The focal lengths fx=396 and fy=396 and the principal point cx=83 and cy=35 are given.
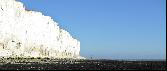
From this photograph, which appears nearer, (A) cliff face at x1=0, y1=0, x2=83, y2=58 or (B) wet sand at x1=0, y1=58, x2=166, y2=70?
(B) wet sand at x1=0, y1=58, x2=166, y2=70

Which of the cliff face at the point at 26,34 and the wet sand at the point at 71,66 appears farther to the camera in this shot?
the cliff face at the point at 26,34

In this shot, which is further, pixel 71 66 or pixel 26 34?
pixel 26 34

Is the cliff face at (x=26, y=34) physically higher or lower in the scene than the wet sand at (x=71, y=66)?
higher

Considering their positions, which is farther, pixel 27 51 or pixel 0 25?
pixel 27 51

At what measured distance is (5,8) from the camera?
10688 centimetres

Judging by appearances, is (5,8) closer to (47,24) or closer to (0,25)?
(0,25)

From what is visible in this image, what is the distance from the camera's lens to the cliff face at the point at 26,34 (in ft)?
347

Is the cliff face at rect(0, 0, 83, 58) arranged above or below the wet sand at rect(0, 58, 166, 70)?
above

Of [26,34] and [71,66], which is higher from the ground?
[26,34]

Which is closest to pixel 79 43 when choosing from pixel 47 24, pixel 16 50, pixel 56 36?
pixel 56 36

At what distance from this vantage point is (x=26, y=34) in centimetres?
11762

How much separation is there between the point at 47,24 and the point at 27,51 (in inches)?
762

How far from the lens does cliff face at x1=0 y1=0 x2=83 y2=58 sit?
10569 centimetres

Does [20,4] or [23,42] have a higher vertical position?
[20,4]
